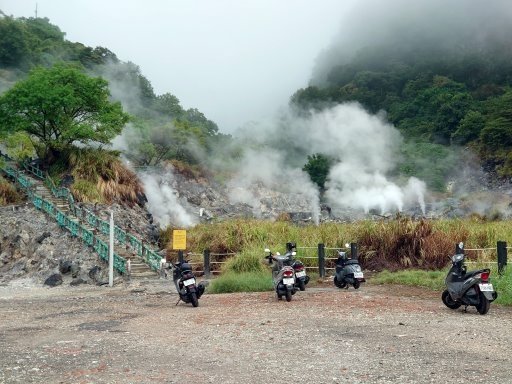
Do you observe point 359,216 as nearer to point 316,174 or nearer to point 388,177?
point 316,174

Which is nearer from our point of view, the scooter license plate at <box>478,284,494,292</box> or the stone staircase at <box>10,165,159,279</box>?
the scooter license plate at <box>478,284,494,292</box>

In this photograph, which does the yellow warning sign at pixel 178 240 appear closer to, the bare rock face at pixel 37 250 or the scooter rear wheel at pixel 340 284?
the bare rock face at pixel 37 250

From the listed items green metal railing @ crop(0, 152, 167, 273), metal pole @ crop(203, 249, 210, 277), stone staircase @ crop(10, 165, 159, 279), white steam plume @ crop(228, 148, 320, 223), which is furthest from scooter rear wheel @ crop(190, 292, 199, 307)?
white steam plume @ crop(228, 148, 320, 223)

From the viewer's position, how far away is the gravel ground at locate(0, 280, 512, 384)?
511 cm

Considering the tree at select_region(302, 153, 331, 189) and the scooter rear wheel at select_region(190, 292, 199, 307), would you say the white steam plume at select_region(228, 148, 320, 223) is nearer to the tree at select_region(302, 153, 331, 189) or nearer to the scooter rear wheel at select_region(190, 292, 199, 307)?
the tree at select_region(302, 153, 331, 189)

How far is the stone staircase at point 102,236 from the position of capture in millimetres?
16562

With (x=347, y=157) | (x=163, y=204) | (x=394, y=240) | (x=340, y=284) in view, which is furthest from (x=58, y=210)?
(x=347, y=157)

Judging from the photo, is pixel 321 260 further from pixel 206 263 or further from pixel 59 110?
pixel 59 110

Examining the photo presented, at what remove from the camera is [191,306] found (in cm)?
1045

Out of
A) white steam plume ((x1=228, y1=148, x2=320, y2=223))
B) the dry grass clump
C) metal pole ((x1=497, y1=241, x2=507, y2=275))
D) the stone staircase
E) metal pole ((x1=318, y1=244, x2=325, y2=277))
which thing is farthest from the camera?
white steam plume ((x1=228, y1=148, x2=320, y2=223))

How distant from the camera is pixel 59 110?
22438mm

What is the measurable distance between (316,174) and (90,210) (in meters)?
25.3

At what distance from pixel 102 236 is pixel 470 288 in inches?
524

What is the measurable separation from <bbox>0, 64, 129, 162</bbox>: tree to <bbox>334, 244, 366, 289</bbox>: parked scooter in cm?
1393
